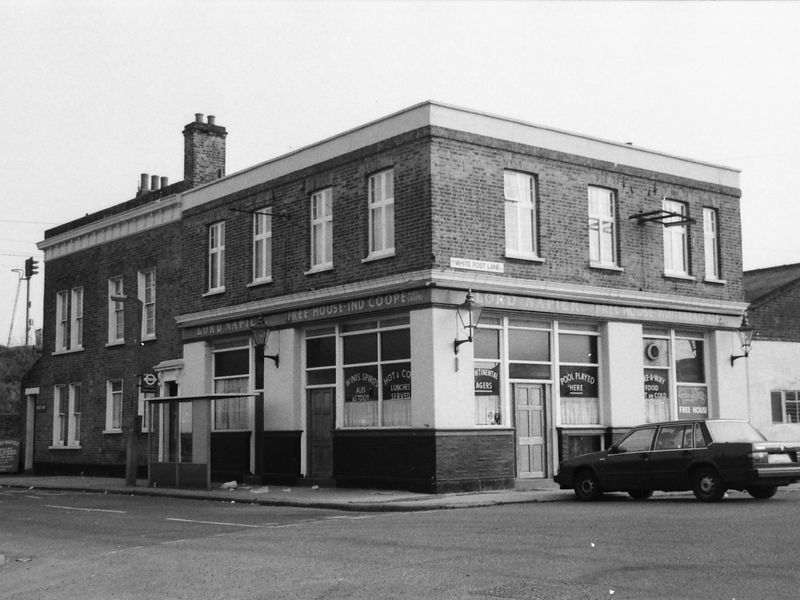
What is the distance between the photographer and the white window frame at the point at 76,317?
36.2 metres

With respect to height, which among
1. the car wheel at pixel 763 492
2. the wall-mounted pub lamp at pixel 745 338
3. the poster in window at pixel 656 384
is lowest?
the car wheel at pixel 763 492

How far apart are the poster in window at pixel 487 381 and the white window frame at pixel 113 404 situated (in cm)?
1475

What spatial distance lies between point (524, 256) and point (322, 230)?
198 inches

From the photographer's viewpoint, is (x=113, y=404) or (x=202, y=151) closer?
(x=202, y=151)

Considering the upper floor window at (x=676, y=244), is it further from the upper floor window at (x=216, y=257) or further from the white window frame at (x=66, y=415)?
the white window frame at (x=66, y=415)

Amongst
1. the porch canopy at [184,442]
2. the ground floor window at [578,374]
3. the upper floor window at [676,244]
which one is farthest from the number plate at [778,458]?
the porch canopy at [184,442]

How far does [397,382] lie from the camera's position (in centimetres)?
2308

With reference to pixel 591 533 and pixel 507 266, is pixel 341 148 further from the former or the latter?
pixel 591 533

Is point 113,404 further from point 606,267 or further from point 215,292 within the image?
point 606,267

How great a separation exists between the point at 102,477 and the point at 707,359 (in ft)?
60.8

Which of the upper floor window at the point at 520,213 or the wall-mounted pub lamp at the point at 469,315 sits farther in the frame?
the upper floor window at the point at 520,213

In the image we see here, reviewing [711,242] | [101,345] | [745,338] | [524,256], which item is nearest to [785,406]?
[745,338]

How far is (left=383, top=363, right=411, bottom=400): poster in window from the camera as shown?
22844 mm

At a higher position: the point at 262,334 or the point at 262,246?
the point at 262,246
